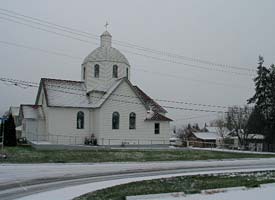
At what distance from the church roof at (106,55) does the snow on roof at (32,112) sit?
8613 millimetres

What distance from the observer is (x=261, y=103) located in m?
58.0

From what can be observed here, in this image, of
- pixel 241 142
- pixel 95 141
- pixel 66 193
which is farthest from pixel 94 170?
pixel 241 142

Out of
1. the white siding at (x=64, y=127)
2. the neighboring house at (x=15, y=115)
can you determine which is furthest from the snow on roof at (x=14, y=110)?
the white siding at (x=64, y=127)

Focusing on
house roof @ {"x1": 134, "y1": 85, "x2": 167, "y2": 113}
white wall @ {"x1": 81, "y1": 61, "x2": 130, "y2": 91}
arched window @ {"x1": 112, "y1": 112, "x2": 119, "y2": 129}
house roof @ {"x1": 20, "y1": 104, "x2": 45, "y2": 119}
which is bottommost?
arched window @ {"x1": 112, "y1": 112, "x2": 119, "y2": 129}

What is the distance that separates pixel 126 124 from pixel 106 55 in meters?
9.68

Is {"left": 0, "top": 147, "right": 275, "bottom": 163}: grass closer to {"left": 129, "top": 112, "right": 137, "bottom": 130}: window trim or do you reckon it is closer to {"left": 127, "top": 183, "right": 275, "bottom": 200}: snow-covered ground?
{"left": 129, "top": 112, "right": 137, "bottom": 130}: window trim

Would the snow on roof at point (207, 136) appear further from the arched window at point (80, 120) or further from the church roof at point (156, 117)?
the arched window at point (80, 120)

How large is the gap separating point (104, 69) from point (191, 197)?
40434mm

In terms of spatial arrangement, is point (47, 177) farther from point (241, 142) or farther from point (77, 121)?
point (241, 142)

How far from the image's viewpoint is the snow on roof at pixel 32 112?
161ft

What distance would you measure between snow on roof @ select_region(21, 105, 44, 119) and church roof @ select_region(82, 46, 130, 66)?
339 inches

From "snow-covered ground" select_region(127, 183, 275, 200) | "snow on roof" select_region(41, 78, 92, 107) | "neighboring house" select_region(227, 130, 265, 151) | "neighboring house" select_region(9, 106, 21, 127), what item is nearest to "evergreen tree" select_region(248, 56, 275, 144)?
"neighboring house" select_region(227, 130, 265, 151)

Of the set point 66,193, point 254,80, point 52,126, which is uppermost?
point 254,80

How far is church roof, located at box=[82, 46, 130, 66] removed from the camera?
52.2 metres
